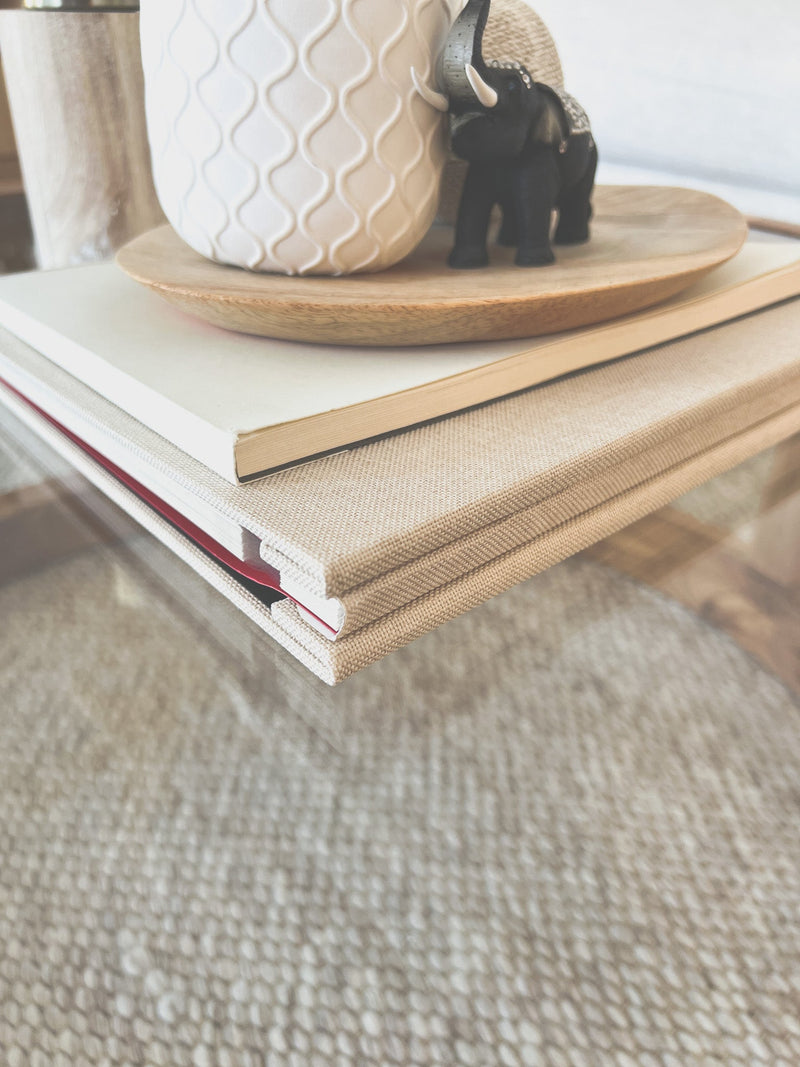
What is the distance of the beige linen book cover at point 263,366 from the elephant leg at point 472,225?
2.6 inches

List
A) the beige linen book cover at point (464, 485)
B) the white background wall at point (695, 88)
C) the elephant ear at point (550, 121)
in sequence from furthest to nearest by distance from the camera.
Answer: the white background wall at point (695, 88) → the elephant ear at point (550, 121) → the beige linen book cover at point (464, 485)

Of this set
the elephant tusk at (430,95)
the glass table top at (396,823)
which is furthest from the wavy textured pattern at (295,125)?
the glass table top at (396,823)

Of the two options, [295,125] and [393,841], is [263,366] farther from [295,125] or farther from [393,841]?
[393,841]

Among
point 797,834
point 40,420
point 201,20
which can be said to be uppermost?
point 201,20

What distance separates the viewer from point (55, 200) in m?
0.58

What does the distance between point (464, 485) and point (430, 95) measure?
17 centimetres

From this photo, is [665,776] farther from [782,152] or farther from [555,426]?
[782,152]

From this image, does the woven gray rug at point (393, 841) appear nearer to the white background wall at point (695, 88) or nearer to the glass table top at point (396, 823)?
the glass table top at point (396, 823)

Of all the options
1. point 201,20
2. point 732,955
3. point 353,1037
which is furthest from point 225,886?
point 201,20

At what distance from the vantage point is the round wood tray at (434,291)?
0.95 feet

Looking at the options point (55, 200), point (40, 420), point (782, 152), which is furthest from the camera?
point (782, 152)

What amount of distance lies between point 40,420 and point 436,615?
0.77ft

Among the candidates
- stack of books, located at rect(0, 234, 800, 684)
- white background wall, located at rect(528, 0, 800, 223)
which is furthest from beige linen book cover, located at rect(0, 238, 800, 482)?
white background wall, located at rect(528, 0, 800, 223)

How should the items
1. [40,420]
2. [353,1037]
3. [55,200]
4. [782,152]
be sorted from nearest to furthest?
[353,1037] → [40,420] → [55,200] → [782,152]
